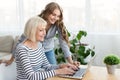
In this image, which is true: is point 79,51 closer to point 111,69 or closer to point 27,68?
point 111,69

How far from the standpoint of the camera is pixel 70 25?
12.5ft

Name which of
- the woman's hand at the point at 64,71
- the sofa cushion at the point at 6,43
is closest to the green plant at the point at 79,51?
the sofa cushion at the point at 6,43

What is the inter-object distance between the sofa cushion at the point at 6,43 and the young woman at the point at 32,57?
7.86 feet

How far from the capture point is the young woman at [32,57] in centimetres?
163

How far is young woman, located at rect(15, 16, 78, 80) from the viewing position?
163cm

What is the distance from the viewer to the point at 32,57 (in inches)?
68.6

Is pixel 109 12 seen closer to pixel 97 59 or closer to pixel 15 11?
pixel 97 59

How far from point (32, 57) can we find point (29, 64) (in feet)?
0.38

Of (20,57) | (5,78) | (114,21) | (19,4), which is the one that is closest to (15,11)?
(19,4)

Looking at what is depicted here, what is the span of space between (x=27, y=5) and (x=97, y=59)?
166cm

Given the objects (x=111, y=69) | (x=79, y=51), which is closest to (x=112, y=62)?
(x=111, y=69)

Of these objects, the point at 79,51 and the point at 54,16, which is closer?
the point at 54,16

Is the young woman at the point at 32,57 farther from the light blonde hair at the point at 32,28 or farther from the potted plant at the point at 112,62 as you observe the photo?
the potted plant at the point at 112,62

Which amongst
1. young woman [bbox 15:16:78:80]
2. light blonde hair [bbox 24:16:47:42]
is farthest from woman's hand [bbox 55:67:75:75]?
light blonde hair [bbox 24:16:47:42]
